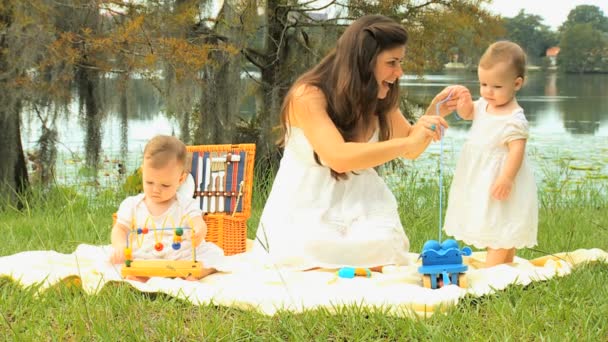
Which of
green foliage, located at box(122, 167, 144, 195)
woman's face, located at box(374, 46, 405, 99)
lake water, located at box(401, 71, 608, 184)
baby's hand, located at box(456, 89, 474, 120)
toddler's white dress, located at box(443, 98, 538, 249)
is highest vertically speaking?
woman's face, located at box(374, 46, 405, 99)

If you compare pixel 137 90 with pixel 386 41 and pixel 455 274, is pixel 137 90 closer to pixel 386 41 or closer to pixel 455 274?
pixel 386 41

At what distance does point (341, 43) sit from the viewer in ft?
10.7

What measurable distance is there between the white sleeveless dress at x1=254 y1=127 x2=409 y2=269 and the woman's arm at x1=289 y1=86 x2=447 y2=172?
115 millimetres

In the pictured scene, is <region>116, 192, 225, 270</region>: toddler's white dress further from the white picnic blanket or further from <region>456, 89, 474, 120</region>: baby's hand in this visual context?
<region>456, 89, 474, 120</region>: baby's hand

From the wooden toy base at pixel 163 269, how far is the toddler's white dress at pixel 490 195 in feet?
3.69

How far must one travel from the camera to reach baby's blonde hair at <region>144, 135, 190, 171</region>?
3156mm

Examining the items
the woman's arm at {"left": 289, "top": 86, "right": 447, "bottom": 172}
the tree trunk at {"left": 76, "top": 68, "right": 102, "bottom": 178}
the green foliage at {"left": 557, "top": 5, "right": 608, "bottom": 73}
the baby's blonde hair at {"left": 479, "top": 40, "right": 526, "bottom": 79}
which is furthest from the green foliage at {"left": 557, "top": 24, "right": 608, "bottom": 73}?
Result: the woman's arm at {"left": 289, "top": 86, "right": 447, "bottom": 172}

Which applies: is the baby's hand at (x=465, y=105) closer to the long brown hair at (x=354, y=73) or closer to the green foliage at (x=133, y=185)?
the long brown hair at (x=354, y=73)

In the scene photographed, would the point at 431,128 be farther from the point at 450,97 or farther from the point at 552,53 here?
the point at 552,53

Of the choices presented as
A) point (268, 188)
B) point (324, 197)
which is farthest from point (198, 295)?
point (268, 188)

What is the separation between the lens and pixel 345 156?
10.3 ft

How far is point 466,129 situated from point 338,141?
7028 mm

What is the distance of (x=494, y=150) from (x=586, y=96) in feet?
41.6

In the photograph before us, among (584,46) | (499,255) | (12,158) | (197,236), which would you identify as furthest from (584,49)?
(197,236)
